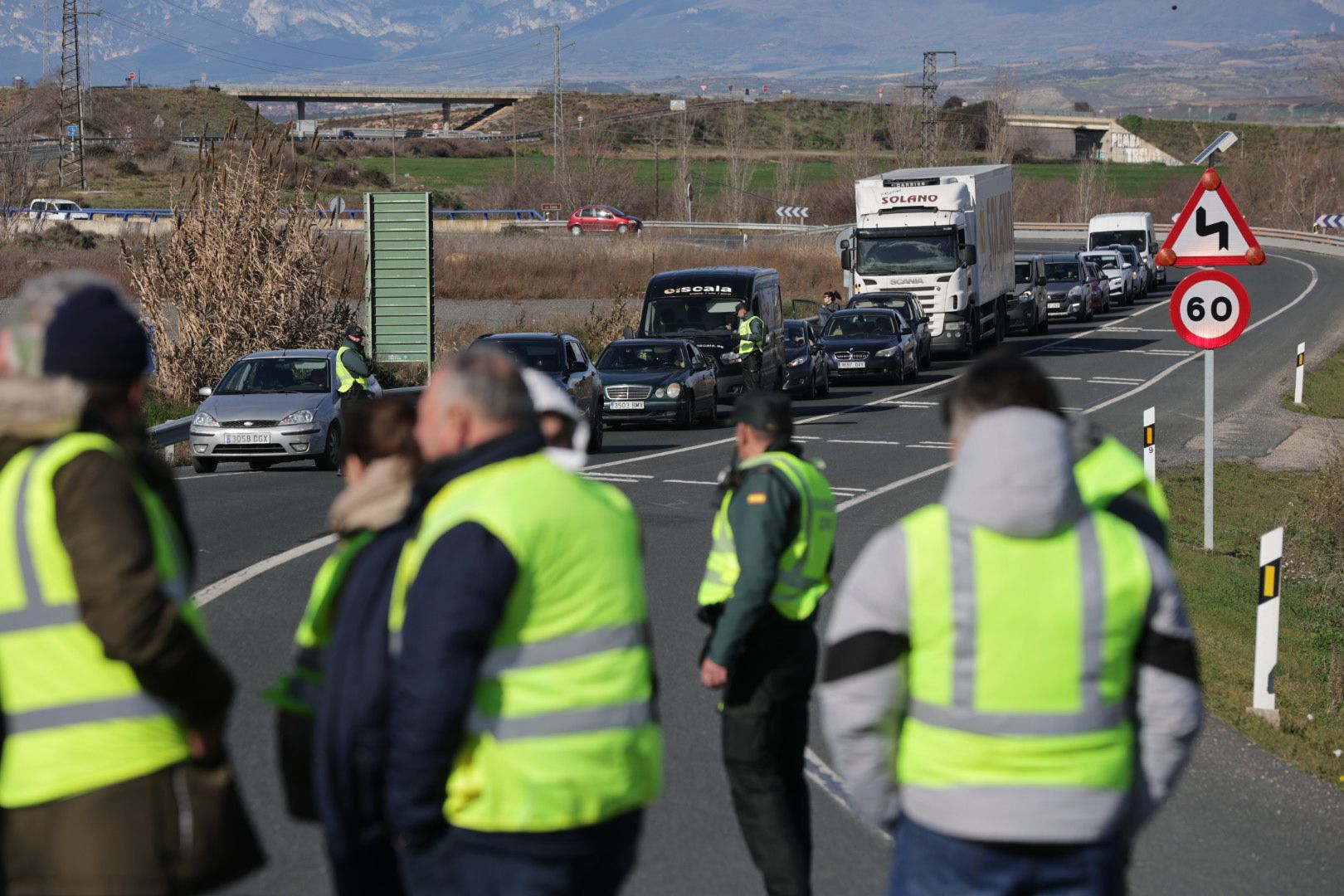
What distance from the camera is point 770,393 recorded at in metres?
6.60

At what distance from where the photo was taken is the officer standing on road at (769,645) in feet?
18.9

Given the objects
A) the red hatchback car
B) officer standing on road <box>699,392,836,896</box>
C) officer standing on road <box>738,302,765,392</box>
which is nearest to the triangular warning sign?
officer standing on road <box>699,392,836,896</box>

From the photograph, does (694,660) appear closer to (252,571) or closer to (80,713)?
(252,571)

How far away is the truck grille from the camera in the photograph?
26.5 meters

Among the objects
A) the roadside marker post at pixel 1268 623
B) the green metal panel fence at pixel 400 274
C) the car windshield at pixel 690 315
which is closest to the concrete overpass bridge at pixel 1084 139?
the car windshield at pixel 690 315

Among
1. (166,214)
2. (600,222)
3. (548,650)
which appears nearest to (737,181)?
(600,222)

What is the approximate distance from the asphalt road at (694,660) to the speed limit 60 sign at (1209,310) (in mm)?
3320

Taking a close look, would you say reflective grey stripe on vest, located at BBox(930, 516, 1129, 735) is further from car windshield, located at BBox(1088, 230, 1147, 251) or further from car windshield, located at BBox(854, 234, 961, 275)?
car windshield, located at BBox(1088, 230, 1147, 251)

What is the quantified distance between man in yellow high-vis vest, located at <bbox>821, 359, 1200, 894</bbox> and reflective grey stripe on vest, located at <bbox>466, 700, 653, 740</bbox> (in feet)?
1.79

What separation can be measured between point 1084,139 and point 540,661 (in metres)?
183

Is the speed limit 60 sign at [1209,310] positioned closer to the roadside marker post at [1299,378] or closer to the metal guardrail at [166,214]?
the roadside marker post at [1299,378]

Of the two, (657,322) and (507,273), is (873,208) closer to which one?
(657,322)

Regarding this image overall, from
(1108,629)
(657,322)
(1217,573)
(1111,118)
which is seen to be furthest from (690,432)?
(1111,118)

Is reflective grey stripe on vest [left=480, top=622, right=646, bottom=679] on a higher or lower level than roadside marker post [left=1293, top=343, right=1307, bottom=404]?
higher
